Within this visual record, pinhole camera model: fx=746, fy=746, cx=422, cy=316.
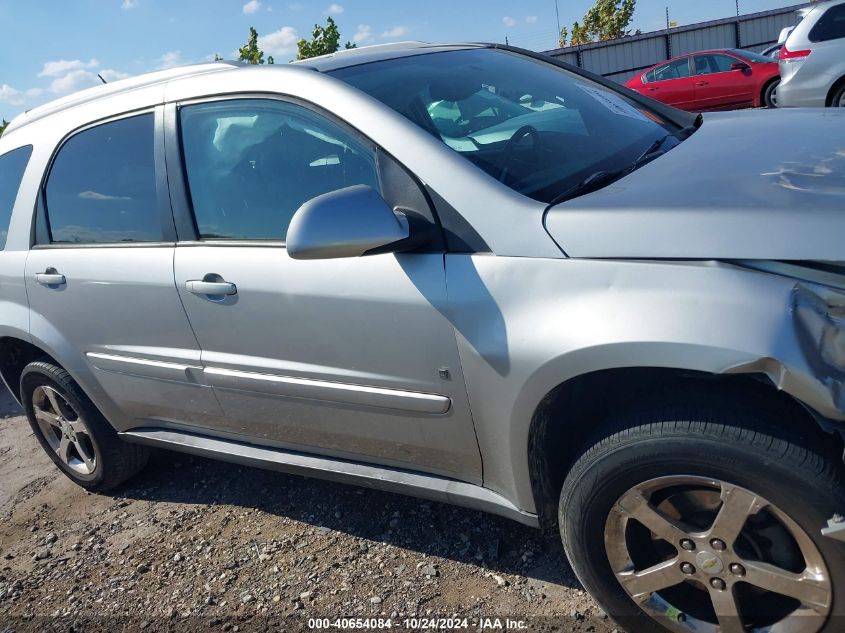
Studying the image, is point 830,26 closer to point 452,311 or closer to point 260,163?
point 260,163

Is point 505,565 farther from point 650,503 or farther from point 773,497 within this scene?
point 773,497

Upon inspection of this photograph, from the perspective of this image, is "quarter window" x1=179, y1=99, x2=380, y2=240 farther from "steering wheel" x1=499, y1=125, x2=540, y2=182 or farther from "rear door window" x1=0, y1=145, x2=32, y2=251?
"rear door window" x1=0, y1=145, x2=32, y2=251

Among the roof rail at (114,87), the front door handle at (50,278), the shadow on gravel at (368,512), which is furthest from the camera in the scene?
the front door handle at (50,278)

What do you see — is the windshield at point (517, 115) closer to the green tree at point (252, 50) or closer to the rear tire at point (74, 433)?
the rear tire at point (74, 433)

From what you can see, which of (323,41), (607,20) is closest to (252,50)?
(323,41)

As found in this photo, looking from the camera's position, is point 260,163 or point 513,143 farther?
point 260,163

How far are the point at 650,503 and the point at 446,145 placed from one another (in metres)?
1.17

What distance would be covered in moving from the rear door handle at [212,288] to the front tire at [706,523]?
130 centimetres

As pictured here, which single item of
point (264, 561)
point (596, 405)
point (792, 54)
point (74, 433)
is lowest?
point (264, 561)

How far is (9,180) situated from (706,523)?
3.41 m

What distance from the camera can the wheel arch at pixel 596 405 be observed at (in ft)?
5.87

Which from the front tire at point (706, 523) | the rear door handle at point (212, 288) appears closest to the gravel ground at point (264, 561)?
the front tire at point (706, 523)

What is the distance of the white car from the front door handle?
8.31m

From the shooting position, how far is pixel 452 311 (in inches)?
83.0
